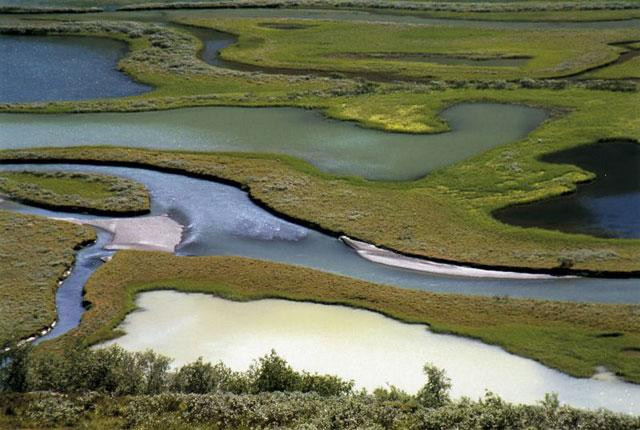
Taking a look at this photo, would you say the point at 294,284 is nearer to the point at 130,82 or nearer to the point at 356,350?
the point at 356,350

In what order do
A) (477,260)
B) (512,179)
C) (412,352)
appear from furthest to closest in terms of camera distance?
(512,179), (477,260), (412,352)

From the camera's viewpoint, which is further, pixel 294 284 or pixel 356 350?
pixel 294 284

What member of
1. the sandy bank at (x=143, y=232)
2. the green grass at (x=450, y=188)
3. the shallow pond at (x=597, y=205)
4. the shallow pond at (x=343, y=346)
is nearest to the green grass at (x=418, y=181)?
the green grass at (x=450, y=188)

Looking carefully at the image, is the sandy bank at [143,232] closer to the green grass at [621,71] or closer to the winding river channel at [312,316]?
the winding river channel at [312,316]

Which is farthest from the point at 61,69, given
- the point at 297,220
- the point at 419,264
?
the point at 419,264

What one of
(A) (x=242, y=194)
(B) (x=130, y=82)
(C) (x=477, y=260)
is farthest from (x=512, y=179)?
(B) (x=130, y=82)

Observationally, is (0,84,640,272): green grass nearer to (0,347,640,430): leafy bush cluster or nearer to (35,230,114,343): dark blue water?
(35,230,114,343): dark blue water

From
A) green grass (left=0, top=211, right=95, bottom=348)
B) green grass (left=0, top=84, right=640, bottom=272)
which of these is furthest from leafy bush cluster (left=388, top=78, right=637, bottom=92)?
green grass (left=0, top=211, right=95, bottom=348)
